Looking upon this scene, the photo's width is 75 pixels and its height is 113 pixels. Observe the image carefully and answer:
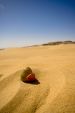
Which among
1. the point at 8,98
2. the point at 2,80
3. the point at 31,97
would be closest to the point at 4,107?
the point at 8,98

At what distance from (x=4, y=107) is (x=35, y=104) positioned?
0.62 m

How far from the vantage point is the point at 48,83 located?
384cm

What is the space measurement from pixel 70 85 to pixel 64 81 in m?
0.28

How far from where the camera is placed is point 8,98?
330cm

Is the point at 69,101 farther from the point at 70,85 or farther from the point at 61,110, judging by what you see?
the point at 70,85

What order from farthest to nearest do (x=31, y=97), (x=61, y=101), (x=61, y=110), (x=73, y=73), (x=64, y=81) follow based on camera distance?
(x=73, y=73), (x=64, y=81), (x=31, y=97), (x=61, y=101), (x=61, y=110)

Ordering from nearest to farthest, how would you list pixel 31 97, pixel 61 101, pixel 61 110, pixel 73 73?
pixel 61 110 < pixel 61 101 < pixel 31 97 < pixel 73 73

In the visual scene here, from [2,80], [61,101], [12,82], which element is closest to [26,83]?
[12,82]

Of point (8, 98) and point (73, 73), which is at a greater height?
point (73, 73)

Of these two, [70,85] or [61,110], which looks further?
[70,85]

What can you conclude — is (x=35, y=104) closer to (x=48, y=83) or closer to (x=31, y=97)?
(x=31, y=97)

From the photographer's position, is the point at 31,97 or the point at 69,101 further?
the point at 31,97

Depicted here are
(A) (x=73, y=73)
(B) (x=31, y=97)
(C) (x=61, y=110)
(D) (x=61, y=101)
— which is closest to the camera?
(C) (x=61, y=110)

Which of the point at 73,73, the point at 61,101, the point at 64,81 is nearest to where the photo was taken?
the point at 61,101
